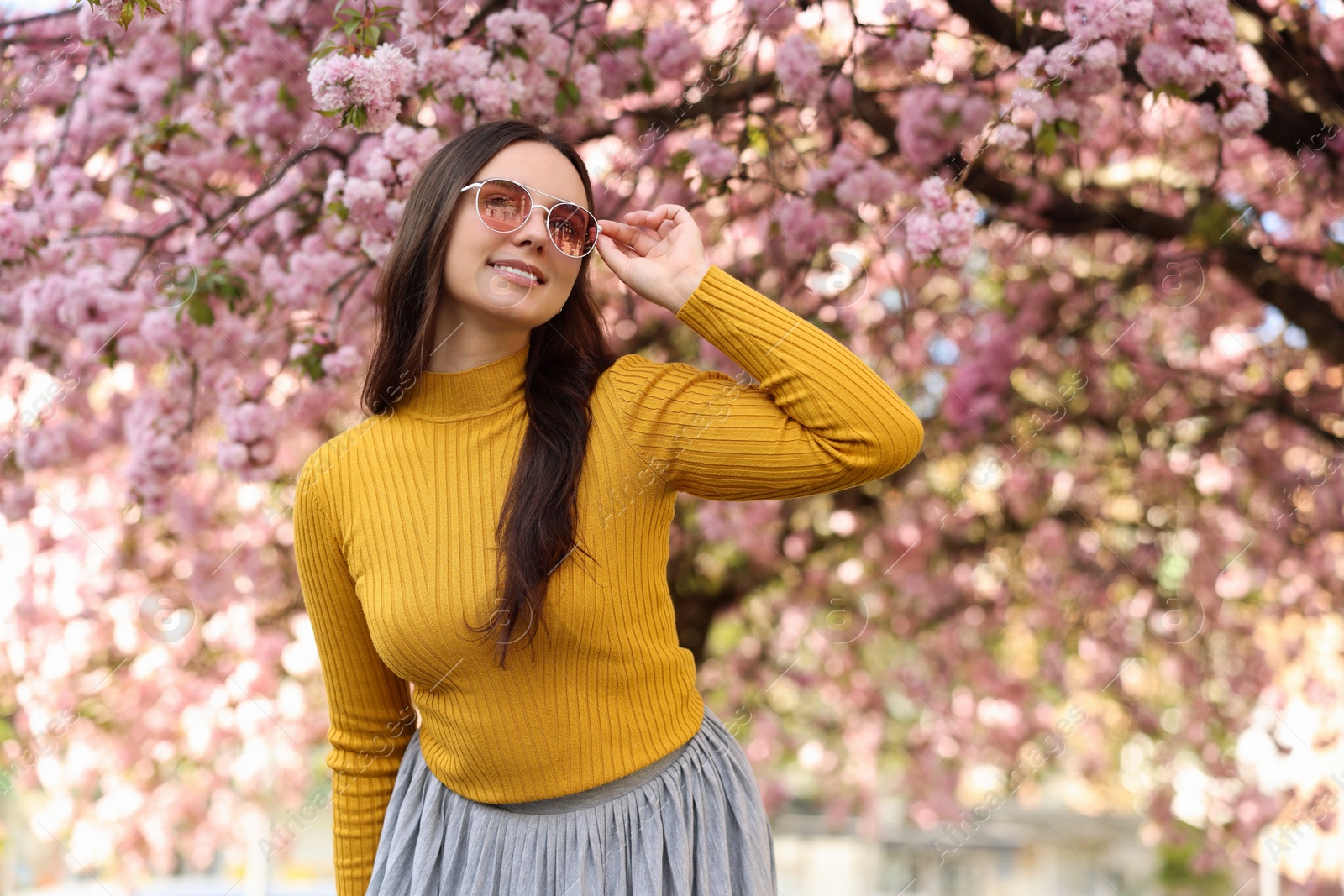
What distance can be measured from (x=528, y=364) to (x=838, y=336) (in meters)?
1.39

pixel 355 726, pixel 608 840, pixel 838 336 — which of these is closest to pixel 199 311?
pixel 355 726

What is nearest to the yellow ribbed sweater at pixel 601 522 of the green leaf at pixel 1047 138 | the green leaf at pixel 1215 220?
the green leaf at pixel 1047 138

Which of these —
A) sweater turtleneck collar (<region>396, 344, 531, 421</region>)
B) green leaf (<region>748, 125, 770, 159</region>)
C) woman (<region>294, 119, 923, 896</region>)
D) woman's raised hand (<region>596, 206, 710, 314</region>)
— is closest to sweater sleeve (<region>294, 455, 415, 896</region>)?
woman (<region>294, 119, 923, 896</region>)

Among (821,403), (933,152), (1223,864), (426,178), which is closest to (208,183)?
(426,178)

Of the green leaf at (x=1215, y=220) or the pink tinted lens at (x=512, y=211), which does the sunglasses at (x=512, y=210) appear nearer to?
the pink tinted lens at (x=512, y=211)

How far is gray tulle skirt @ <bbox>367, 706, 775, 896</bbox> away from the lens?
45.5 inches

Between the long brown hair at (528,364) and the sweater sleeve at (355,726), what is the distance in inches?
7.7

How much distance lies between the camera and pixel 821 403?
1.16 meters

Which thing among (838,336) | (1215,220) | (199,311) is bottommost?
(838,336)

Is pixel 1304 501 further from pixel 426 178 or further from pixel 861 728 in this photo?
pixel 426 178

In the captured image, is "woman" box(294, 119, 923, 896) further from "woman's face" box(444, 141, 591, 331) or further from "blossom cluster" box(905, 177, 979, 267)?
"blossom cluster" box(905, 177, 979, 267)

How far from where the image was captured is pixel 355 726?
1363 mm

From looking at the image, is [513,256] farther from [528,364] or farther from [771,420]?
[771,420]

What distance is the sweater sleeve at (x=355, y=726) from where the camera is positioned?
1331 millimetres
